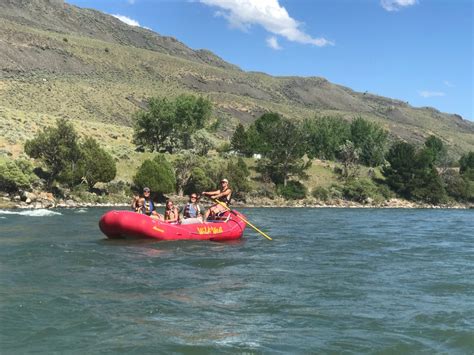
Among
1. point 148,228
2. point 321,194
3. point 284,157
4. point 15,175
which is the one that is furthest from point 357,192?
point 148,228

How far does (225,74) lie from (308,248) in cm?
13817

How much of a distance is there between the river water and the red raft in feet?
1.11

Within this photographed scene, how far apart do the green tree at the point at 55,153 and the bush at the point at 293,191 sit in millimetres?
26201

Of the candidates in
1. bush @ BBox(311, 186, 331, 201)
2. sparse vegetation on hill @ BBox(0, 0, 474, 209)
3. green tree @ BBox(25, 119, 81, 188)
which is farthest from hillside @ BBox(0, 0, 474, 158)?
bush @ BBox(311, 186, 331, 201)

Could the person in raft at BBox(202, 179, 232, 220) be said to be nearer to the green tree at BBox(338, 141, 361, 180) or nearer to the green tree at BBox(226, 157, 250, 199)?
the green tree at BBox(226, 157, 250, 199)

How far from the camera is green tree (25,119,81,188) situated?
43.2 meters

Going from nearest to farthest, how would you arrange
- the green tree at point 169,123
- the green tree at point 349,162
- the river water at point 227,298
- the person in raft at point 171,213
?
the river water at point 227,298 → the person in raft at point 171,213 → the green tree at point 169,123 → the green tree at point 349,162

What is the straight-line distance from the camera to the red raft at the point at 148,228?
18.1 metres

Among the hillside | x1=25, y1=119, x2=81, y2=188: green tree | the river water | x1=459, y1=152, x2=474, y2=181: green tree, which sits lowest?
the river water

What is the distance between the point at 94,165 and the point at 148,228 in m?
29.2

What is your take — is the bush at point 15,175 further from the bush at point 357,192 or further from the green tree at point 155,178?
the bush at point 357,192

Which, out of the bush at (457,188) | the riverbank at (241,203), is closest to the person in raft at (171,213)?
the riverbank at (241,203)

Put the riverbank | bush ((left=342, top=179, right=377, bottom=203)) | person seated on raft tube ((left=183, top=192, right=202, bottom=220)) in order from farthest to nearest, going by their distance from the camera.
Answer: bush ((left=342, top=179, right=377, bottom=203))
the riverbank
person seated on raft tube ((left=183, top=192, right=202, bottom=220))

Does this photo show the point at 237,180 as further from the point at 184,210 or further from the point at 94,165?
the point at 184,210
